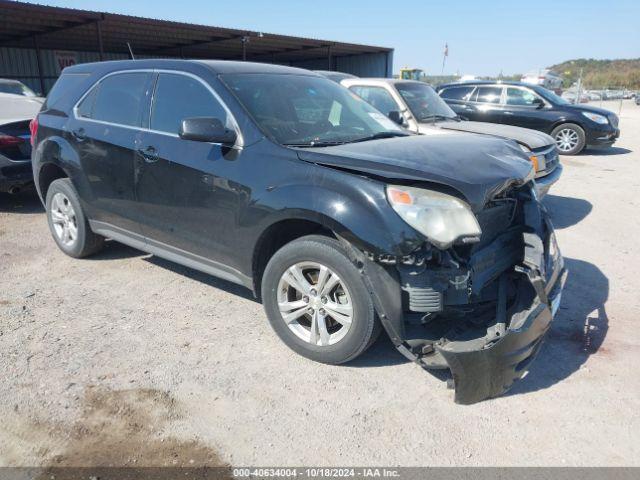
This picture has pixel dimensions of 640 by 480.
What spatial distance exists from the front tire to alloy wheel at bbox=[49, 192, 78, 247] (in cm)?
268

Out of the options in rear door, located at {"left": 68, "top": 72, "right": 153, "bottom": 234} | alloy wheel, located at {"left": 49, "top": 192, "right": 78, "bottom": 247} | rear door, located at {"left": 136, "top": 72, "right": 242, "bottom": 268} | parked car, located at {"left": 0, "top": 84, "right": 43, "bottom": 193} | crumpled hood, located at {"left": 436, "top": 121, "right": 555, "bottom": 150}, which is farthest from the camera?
crumpled hood, located at {"left": 436, "top": 121, "right": 555, "bottom": 150}

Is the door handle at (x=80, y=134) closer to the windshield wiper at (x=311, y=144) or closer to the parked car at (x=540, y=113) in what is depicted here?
the windshield wiper at (x=311, y=144)

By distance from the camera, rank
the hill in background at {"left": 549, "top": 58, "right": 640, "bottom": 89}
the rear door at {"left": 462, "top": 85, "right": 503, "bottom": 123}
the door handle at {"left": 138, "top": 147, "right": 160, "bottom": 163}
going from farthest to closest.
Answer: the hill in background at {"left": 549, "top": 58, "right": 640, "bottom": 89} → the rear door at {"left": 462, "top": 85, "right": 503, "bottom": 123} → the door handle at {"left": 138, "top": 147, "right": 160, "bottom": 163}

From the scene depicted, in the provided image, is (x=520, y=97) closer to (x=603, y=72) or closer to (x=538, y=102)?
(x=538, y=102)

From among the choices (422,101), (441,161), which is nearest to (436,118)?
(422,101)

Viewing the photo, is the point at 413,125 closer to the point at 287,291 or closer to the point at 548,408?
the point at 287,291

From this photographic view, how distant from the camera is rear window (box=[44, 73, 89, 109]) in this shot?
16.0ft

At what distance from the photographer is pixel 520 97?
39.8 ft

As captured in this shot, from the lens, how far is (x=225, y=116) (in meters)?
3.62

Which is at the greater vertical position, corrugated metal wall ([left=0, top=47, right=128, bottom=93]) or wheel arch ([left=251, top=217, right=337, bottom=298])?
corrugated metal wall ([left=0, top=47, right=128, bottom=93])

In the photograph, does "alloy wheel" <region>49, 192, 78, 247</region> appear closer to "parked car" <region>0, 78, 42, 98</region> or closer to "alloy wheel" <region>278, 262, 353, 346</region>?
"alloy wheel" <region>278, 262, 353, 346</region>

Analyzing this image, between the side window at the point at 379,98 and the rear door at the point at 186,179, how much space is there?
166 inches

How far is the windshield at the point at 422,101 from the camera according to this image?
25.1 feet

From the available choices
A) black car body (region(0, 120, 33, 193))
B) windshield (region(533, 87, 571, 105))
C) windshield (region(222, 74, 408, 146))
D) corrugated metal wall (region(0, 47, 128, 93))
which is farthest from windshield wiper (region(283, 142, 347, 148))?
corrugated metal wall (region(0, 47, 128, 93))
